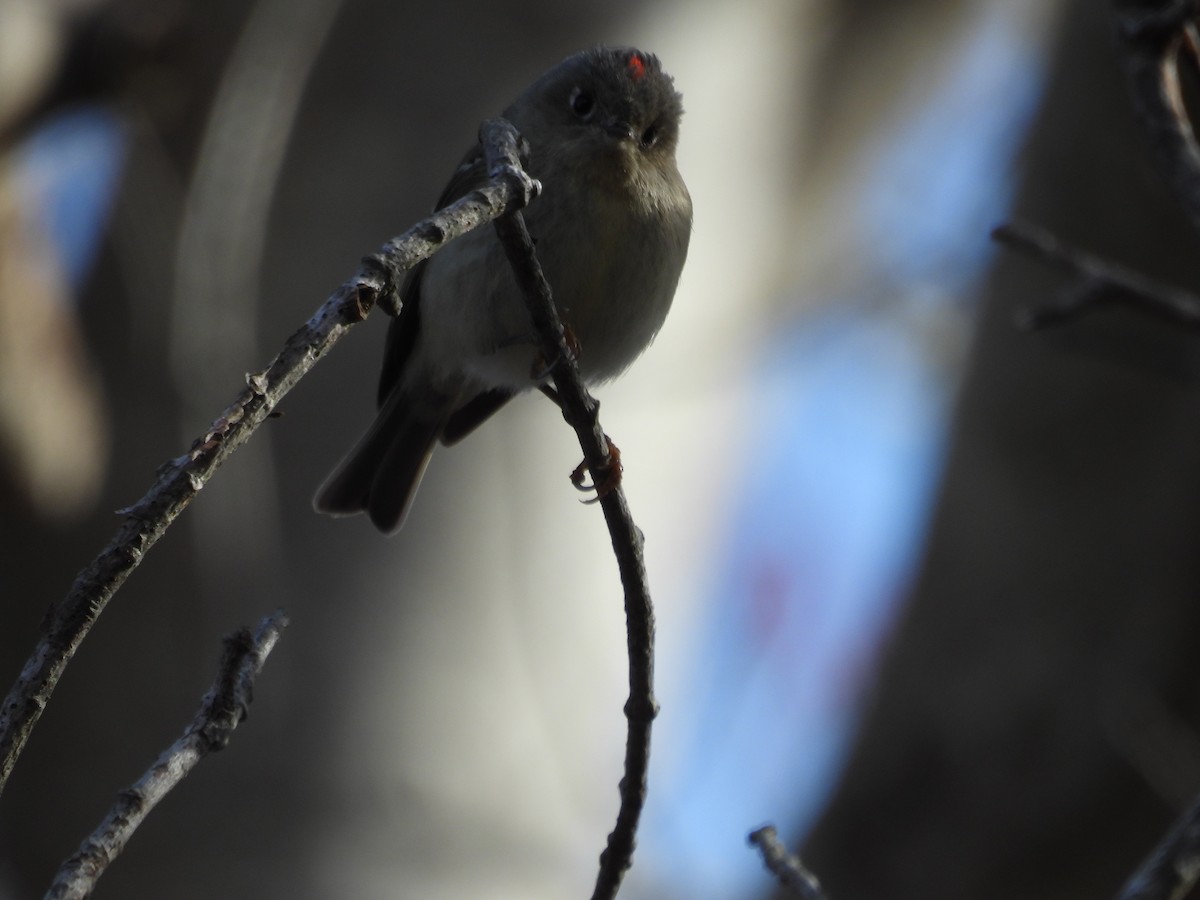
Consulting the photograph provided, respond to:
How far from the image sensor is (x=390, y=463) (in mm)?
2402

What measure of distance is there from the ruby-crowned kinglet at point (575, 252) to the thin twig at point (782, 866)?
0.86 meters

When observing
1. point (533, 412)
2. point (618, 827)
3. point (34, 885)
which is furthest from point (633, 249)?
point (34, 885)

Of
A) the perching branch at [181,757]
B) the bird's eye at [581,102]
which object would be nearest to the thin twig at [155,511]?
the perching branch at [181,757]

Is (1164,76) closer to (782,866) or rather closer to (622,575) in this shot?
A: (622,575)

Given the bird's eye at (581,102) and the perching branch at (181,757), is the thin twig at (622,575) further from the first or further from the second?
the bird's eye at (581,102)

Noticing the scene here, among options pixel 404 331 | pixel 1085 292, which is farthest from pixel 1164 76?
pixel 404 331

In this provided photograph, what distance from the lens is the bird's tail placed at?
7.49 ft

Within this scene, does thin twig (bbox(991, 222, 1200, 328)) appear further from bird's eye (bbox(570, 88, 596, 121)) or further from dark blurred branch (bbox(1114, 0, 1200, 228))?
bird's eye (bbox(570, 88, 596, 121))

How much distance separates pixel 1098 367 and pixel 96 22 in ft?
8.19

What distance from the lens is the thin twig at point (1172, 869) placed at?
70 centimetres

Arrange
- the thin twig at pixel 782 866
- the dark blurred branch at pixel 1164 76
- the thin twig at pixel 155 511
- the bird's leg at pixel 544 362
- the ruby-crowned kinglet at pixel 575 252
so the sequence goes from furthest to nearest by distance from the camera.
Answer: the ruby-crowned kinglet at pixel 575 252
the bird's leg at pixel 544 362
the dark blurred branch at pixel 1164 76
the thin twig at pixel 782 866
the thin twig at pixel 155 511

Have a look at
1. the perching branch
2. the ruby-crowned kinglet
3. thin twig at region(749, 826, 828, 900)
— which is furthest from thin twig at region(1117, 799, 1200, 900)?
the ruby-crowned kinglet

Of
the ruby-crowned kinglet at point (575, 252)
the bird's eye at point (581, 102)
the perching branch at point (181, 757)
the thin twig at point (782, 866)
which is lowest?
the thin twig at point (782, 866)

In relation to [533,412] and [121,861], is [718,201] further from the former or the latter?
[121,861]
